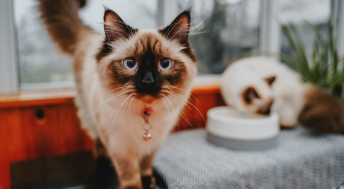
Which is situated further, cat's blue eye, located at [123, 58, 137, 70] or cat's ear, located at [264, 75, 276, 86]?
cat's ear, located at [264, 75, 276, 86]

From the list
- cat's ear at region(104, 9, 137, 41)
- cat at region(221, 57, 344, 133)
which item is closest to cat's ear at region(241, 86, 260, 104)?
cat at region(221, 57, 344, 133)

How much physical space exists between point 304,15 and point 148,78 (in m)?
2.39

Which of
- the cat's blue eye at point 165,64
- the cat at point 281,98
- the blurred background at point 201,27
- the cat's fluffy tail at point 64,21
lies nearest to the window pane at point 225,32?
the blurred background at point 201,27

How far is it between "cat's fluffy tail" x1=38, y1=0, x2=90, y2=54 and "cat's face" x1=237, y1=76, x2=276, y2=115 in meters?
1.03

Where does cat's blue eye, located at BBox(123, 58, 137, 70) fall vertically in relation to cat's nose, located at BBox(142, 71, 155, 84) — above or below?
above

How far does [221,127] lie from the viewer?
4.04 feet

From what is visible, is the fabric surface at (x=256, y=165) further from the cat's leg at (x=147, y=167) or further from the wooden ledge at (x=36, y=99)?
the wooden ledge at (x=36, y=99)

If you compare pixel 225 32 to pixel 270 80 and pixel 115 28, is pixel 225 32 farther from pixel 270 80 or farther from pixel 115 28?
pixel 115 28

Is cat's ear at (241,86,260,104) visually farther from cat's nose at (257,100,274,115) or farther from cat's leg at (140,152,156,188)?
cat's leg at (140,152,156,188)

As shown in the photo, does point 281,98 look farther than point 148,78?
Yes

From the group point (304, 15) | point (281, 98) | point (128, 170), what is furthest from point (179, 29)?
point (304, 15)

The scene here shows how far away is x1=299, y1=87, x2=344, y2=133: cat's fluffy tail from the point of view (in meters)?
1.40

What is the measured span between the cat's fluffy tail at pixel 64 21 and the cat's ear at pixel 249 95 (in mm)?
1023

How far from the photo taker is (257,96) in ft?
4.95
